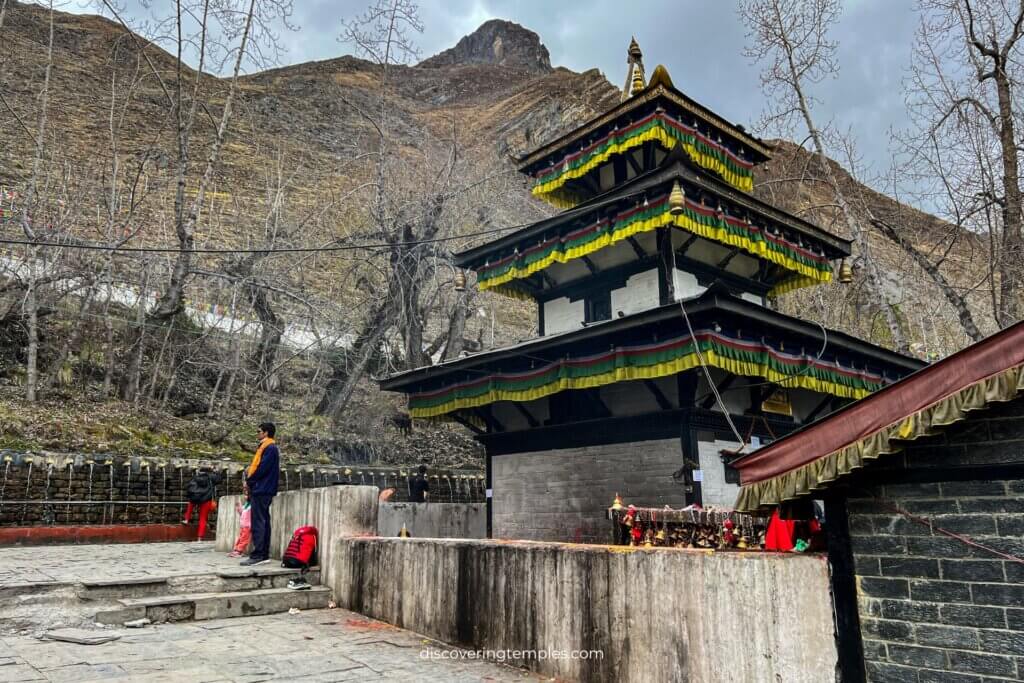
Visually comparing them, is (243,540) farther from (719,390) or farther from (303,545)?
(719,390)

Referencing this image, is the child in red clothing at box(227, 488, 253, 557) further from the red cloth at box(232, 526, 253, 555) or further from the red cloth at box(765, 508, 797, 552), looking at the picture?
the red cloth at box(765, 508, 797, 552)

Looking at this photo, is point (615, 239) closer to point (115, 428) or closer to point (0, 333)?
point (115, 428)

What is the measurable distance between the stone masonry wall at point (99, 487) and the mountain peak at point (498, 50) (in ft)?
380

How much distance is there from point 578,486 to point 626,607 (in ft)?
25.7

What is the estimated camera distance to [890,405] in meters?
4.30

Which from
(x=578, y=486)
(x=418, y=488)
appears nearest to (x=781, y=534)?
(x=578, y=486)

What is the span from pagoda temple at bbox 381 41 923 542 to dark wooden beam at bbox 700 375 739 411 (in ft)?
0.13

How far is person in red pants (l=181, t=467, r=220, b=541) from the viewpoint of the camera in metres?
15.3

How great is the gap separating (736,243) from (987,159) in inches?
268

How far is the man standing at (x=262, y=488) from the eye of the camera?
9656mm

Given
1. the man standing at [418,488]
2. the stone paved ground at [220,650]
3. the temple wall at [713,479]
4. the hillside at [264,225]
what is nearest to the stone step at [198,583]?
the stone paved ground at [220,650]

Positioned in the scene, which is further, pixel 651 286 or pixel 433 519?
pixel 433 519

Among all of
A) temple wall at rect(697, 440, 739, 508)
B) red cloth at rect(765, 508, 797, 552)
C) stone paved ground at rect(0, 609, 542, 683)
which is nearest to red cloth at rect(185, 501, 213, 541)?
stone paved ground at rect(0, 609, 542, 683)

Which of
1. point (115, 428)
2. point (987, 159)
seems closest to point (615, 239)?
point (987, 159)
